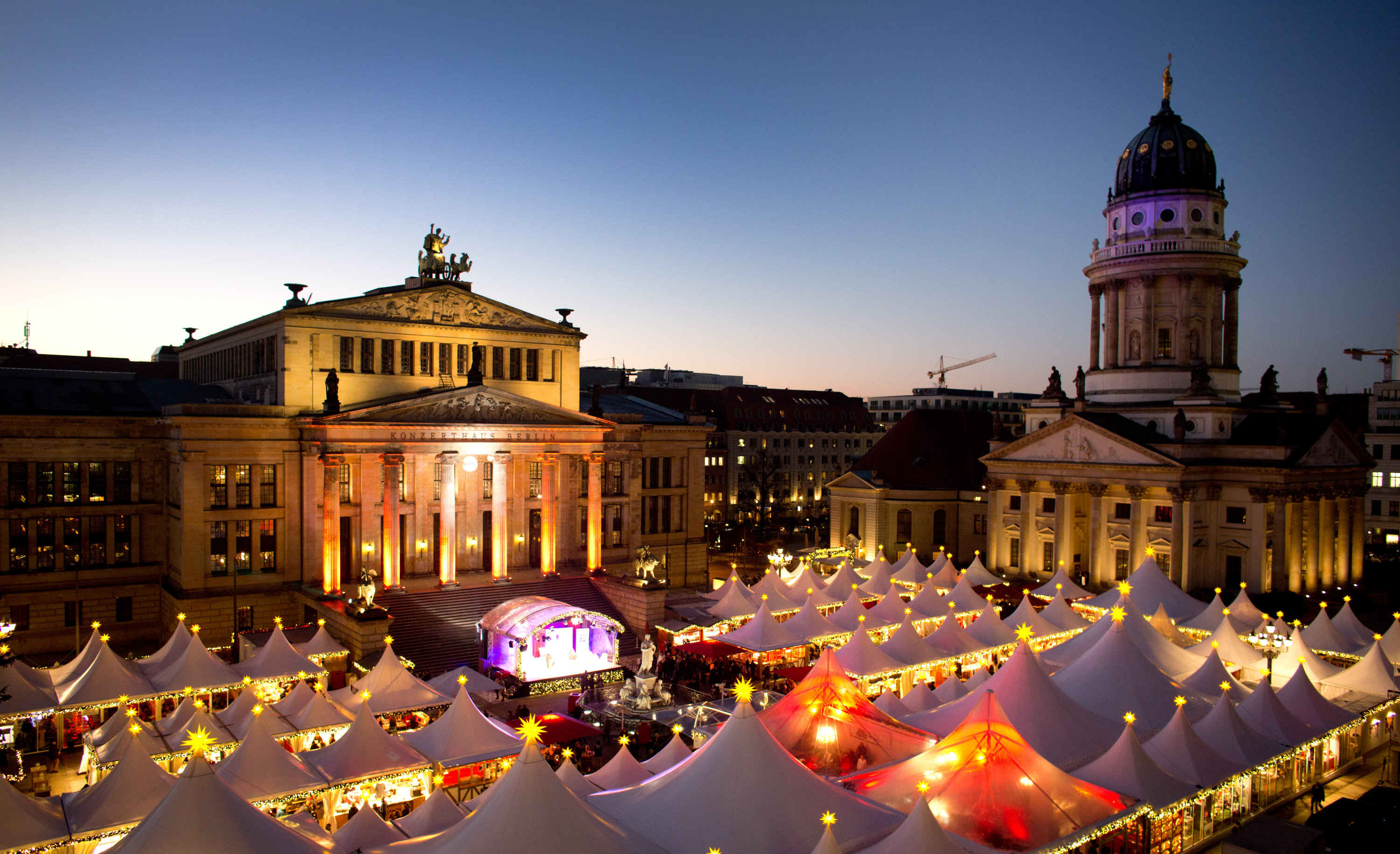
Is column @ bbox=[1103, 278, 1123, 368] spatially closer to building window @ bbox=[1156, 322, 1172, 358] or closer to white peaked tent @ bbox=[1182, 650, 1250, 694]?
building window @ bbox=[1156, 322, 1172, 358]

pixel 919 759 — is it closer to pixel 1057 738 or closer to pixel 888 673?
pixel 1057 738

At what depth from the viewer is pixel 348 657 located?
35750 mm

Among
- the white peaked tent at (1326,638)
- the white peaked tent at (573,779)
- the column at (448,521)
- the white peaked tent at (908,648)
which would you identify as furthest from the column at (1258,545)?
the white peaked tent at (573,779)

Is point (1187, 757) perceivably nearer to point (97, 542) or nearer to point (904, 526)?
point (97, 542)

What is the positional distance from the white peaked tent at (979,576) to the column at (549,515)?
21.9m

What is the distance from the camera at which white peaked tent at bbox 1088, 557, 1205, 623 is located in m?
40.4

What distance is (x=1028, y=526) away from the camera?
58.3 meters

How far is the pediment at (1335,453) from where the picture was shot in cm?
5072

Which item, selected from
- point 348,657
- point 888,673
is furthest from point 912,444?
point 348,657

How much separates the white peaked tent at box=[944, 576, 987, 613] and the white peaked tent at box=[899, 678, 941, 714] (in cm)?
1496

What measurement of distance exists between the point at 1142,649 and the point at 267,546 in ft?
119

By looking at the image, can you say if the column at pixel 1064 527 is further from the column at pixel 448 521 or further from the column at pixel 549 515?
the column at pixel 448 521

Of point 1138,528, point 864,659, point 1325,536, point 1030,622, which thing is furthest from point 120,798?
point 1325,536

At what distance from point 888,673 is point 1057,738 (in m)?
9.76
